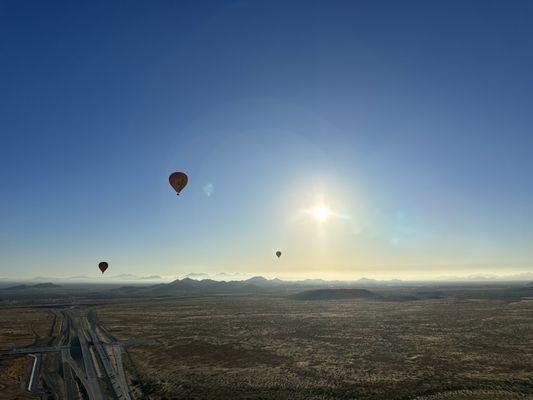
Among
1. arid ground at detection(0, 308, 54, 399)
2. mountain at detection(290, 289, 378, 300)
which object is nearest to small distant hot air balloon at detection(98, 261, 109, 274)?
arid ground at detection(0, 308, 54, 399)

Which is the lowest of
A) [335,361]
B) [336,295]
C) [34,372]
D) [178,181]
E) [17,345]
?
[34,372]

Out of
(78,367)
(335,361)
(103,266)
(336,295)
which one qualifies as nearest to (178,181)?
(78,367)

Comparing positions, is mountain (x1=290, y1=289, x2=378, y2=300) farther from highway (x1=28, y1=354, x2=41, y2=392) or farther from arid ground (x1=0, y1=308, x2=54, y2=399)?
highway (x1=28, y1=354, x2=41, y2=392)

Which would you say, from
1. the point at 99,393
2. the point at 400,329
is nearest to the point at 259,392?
the point at 99,393

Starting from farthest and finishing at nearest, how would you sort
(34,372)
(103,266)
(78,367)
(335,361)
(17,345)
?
(103,266)
(17,345)
(335,361)
(78,367)
(34,372)

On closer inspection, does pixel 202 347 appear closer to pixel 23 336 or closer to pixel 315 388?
pixel 315 388

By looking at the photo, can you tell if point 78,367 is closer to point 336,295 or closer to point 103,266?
point 103,266

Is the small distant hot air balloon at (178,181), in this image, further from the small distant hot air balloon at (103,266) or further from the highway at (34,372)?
the small distant hot air balloon at (103,266)

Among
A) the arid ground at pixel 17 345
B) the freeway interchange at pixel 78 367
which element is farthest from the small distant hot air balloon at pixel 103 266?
the freeway interchange at pixel 78 367
